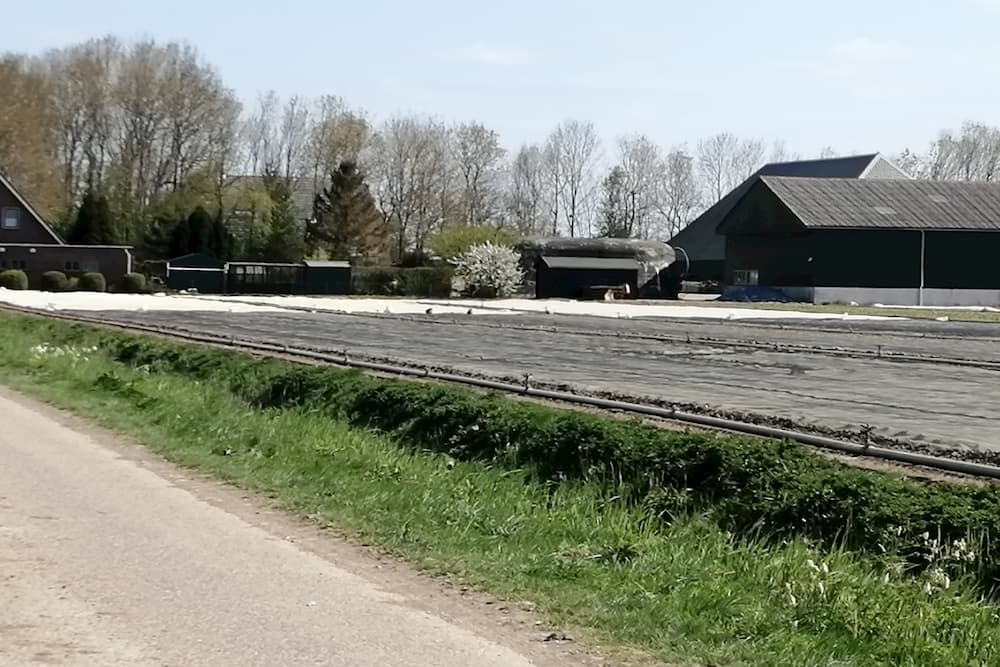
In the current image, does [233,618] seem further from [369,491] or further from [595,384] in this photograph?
[595,384]

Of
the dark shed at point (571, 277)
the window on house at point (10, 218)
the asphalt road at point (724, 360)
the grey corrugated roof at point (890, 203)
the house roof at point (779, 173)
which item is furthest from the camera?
the house roof at point (779, 173)

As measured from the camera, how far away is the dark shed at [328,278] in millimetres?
81375

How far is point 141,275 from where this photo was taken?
78500 mm

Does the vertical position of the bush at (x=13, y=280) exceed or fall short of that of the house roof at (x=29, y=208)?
it falls short

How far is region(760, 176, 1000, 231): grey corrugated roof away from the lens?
7788 cm

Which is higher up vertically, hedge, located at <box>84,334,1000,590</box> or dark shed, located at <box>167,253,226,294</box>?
dark shed, located at <box>167,253,226,294</box>

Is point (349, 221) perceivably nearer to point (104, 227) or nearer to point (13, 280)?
point (104, 227)

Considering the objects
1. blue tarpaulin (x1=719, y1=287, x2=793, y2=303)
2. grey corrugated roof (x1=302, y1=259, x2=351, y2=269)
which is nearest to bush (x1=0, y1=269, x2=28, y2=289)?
grey corrugated roof (x1=302, y1=259, x2=351, y2=269)

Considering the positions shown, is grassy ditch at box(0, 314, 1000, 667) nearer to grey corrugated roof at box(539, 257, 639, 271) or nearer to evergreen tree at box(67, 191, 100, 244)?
grey corrugated roof at box(539, 257, 639, 271)

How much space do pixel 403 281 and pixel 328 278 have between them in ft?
15.9

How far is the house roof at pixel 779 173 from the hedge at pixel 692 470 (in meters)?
84.7

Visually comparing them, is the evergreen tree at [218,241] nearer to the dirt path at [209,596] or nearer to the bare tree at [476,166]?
the bare tree at [476,166]

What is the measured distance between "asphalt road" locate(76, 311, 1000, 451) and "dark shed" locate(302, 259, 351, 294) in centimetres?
3517

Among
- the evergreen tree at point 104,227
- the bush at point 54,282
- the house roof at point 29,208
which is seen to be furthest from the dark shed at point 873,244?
the house roof at point 29,208
